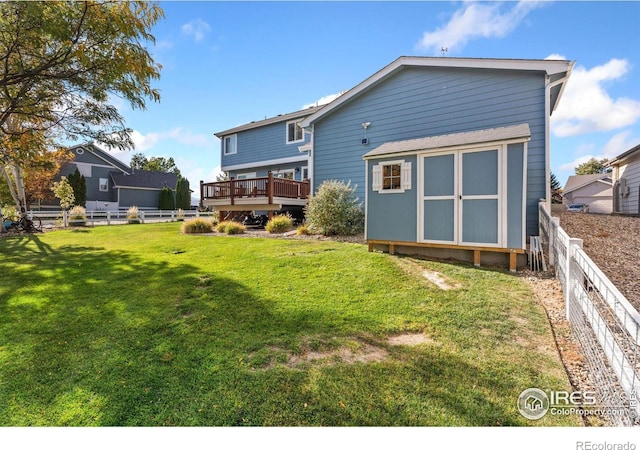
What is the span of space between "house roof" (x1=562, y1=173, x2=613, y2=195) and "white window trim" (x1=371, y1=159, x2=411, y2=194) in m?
35.0

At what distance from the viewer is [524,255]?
19.2ft

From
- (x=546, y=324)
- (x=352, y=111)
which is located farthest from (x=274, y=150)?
(x=546, y=324)

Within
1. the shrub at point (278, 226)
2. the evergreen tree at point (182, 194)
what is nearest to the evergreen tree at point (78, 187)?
the evergreen tree at point (182, 194)

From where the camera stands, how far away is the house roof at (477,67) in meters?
7.32

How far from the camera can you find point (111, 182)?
32125mm

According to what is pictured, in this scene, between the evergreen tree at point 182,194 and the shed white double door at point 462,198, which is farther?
the evergreen tree at point 182,194

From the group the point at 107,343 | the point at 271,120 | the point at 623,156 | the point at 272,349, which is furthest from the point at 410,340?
the point at 271,120

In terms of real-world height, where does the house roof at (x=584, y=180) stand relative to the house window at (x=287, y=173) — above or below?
above

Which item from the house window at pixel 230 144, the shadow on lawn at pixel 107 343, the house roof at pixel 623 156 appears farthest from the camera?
the house window at pixel 230 144

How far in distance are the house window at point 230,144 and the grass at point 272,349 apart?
575 inches

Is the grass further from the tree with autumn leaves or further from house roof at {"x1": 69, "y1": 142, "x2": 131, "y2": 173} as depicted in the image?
house roof at {"x1": 69, "y1": 142, "x2": 131, "y2": 173}

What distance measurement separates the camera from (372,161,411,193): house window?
667 cm

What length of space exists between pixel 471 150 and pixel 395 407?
537 cm

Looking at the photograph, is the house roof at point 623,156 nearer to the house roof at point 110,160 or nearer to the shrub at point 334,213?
the shrub at point 334,213
